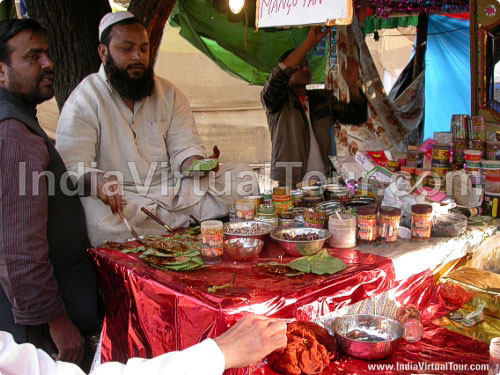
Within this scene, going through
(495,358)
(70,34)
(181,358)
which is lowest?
(495,358)

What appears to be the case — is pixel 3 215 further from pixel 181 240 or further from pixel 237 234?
pixel 237 234

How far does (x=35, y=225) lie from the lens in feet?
6.98

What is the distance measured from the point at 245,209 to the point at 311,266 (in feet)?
2.24

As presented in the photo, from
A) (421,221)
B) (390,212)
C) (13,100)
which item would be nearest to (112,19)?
(13,100)

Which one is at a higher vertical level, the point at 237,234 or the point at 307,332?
the point at 237,234

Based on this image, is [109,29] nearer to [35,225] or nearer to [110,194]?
[110,194]

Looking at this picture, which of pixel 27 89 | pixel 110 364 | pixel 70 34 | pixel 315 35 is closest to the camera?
pixel 110 364

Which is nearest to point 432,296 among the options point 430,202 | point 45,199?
point 430,202

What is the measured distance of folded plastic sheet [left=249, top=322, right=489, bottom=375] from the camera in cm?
169

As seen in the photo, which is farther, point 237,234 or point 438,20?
point 438,20

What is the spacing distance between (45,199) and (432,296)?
1.87 meters

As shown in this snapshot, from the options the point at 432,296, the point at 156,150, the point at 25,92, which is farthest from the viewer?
the point at 156,150

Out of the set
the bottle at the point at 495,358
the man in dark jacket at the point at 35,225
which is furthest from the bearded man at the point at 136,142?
the bottle at the point at 495,358

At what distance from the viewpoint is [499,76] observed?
4.05m
